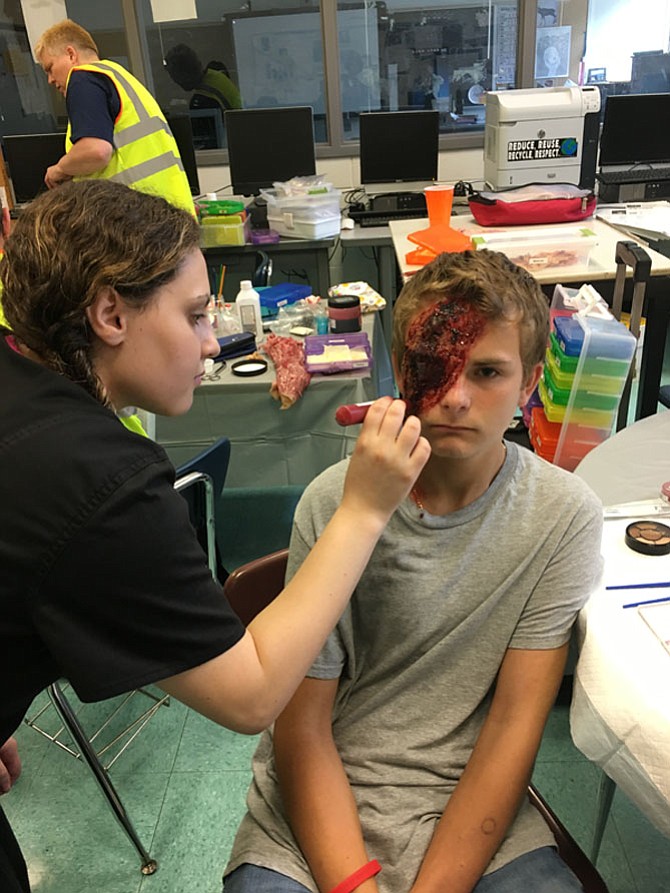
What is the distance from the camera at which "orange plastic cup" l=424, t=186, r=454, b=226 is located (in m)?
2.96

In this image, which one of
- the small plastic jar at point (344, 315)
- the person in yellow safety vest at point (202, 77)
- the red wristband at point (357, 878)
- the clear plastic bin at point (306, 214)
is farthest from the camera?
the person in yellow safety vest at point (202, 77)

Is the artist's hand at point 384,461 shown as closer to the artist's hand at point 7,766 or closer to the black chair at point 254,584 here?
the black chair at point 254,584

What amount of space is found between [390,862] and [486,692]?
0.86ft

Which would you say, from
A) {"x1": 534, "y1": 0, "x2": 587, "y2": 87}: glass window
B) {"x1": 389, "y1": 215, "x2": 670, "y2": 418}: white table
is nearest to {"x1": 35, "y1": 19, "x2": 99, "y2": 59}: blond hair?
{"x1": 389, "y1": 215, "x2": 670, "y2": 418}: white table

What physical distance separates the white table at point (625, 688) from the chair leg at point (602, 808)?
462mm

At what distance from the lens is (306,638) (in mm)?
801

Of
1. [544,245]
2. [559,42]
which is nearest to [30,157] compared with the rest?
[544,245]

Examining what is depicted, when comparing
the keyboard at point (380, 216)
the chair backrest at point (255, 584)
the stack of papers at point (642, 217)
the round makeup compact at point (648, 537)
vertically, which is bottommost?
the chair backrest at point (255, 584)

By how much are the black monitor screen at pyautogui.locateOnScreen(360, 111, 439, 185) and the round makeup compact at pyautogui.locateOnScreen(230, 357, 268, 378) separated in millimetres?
2302

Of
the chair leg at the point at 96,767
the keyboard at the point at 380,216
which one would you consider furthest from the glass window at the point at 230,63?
the chair leg at the point at 96,767

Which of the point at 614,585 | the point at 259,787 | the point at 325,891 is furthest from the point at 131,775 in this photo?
the point at 614,585

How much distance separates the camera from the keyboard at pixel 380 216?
13.2ft

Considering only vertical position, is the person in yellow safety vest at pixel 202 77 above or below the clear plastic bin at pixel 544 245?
above

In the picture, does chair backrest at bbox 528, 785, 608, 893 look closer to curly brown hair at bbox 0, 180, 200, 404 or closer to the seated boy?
the seated boy
